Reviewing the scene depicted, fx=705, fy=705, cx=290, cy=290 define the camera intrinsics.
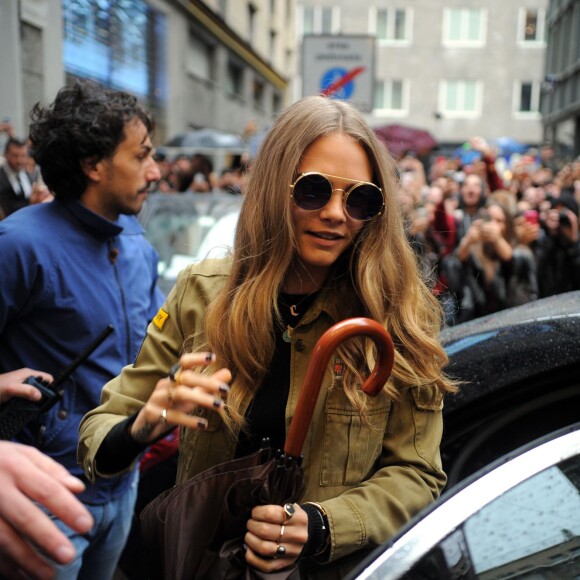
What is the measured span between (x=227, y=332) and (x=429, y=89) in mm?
36033

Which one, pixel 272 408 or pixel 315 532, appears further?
pixel 272 408

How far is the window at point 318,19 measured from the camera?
1387 inches

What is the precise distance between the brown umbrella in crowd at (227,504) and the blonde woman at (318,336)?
0.13 metres

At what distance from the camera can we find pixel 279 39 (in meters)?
29.9

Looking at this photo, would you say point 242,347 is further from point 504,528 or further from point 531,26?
point 531,26

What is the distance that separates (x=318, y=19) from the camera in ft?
116

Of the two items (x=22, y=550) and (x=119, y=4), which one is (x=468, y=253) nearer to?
(x=22, y=550)

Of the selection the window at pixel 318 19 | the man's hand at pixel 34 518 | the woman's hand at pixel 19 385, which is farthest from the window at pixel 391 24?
the man's hand at pixel 34 518

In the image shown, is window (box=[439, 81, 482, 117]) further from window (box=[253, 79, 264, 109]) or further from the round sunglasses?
the round sunglasses

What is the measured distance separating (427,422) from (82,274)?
3.80 feet

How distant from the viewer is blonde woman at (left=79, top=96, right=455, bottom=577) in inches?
60.6

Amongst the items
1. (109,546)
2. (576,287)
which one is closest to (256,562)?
(109,546)

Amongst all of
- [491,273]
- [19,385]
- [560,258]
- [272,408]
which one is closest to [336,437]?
[272,408]

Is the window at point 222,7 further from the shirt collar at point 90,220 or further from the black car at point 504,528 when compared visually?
the black car at point 504,528
